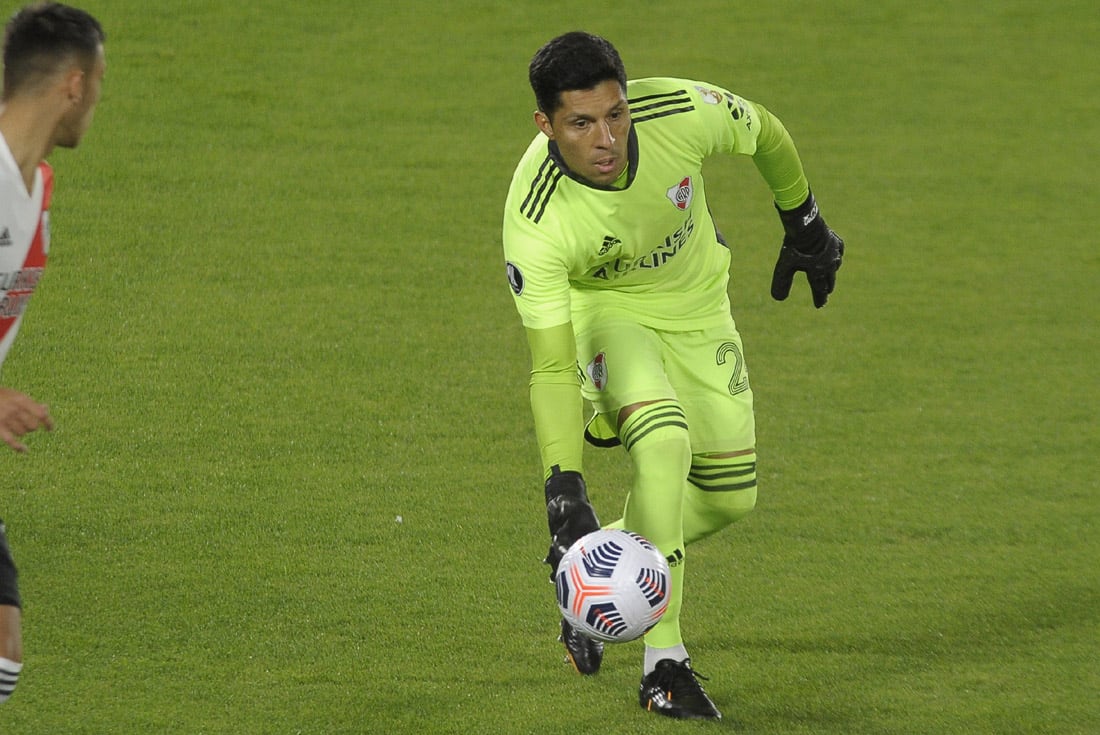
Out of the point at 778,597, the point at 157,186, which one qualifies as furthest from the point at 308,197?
the point at 778,597

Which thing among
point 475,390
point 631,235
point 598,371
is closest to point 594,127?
point 631,235

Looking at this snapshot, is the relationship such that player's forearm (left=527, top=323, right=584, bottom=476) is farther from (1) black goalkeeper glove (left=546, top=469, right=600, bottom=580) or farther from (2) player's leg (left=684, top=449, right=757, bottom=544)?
(2) player's leg (left=684, top=449, right=757, bottom=544)

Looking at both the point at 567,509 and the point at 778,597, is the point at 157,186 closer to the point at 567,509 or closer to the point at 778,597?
the point at 778,597

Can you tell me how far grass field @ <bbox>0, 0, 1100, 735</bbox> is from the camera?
190 inches

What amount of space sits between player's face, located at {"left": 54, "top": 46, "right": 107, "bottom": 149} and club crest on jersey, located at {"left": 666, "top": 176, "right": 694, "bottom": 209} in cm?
175

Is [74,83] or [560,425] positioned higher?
[74,83]

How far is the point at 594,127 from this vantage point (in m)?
4.15

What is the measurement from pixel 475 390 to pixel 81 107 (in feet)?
13.4

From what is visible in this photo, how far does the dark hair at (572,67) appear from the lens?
410 cm

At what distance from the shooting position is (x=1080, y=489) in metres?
6.54

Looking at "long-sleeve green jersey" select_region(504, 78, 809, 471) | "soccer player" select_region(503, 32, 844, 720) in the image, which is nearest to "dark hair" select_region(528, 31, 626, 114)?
"soccer player" select_region(503, 32, 844, 720)

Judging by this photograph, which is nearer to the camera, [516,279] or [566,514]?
Answer: [566,514]

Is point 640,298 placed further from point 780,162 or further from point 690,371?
point 780,162

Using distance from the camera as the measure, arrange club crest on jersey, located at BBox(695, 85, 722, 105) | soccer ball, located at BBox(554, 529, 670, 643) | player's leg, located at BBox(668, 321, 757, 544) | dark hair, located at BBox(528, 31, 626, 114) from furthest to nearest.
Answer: player's leg, located at BBox(668, 321, 757, 544), club crest on jersey, located at BBox(695, 85, 722, 105), dark hair, located at BBox(528, 31, 626, 114), soccer ball, located at BBox(554, 529, 670, 643)
